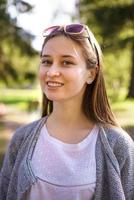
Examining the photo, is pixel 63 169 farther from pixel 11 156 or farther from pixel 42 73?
pixel 42 73

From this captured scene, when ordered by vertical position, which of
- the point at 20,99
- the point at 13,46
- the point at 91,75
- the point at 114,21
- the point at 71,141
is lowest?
the point at 20,99

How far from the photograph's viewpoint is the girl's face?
9.48 ft

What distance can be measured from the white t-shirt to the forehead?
0.43 m

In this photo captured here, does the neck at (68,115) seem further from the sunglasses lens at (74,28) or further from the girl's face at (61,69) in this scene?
the sunglasses lens at (74,28)

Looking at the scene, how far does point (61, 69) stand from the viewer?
289 centimetres

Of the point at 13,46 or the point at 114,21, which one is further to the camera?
the point at 114,21

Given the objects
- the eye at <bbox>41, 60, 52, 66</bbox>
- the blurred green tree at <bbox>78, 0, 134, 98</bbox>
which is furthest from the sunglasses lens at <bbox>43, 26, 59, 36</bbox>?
the blurred green tree at <bbox>78, 0, 134, 98</bbox>

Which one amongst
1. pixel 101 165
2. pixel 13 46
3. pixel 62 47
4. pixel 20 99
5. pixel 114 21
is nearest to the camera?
pixel 101 165

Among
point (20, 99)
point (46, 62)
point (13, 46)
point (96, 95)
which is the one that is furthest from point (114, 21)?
point (46, 62)

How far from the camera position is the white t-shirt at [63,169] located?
2.77 meters

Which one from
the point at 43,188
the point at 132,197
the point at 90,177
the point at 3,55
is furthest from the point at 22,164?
the point at 3,55

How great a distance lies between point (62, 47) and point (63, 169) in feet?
2.05

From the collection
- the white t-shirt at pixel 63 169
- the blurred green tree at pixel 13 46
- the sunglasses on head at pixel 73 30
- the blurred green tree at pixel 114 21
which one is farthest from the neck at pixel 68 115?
the blurred green tree at pixel 114 21

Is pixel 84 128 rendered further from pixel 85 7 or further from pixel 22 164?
pixel 85 7
